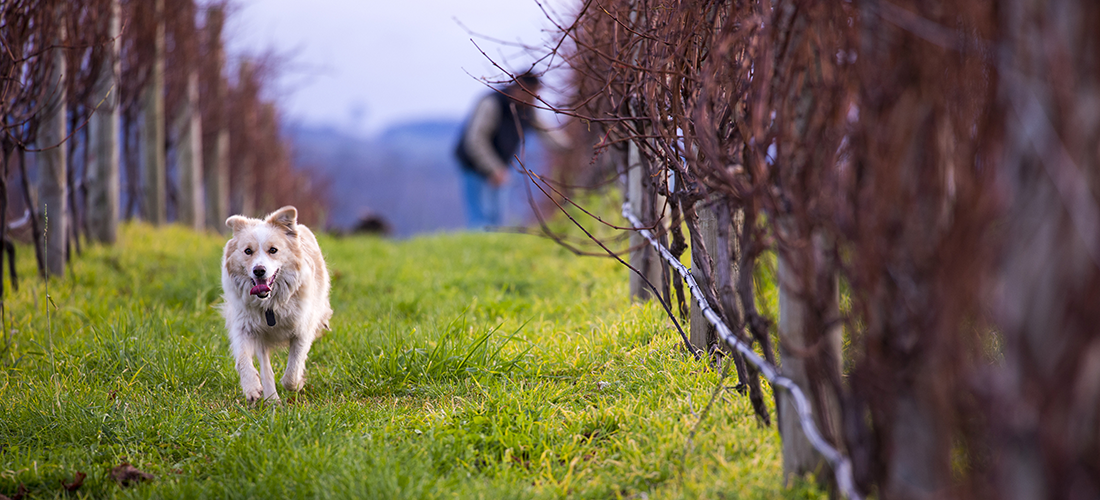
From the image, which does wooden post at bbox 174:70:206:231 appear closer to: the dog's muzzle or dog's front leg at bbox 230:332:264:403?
dog's front leg at bbox 230:332:264:403

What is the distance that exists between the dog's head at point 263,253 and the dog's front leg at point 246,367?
27 centimetres

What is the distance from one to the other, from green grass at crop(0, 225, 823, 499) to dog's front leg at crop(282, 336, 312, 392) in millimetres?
68

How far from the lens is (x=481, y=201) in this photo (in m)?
12.2

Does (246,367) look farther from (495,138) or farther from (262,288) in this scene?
(495,138)

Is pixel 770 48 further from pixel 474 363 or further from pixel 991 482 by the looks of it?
pixel 474 363

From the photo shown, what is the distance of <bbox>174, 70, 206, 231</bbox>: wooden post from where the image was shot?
1066 centimetres

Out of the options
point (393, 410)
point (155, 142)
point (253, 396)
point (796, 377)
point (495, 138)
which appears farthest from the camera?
point (495, 138)

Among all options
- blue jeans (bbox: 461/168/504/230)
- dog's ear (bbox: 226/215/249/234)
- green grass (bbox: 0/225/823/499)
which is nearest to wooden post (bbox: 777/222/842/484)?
green grass (bbox: 0/225/823/499)

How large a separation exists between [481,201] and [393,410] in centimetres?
899

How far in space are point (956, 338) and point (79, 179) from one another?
8.93 meters

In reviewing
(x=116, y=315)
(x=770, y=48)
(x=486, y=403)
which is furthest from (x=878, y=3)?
(x=116, y=315)

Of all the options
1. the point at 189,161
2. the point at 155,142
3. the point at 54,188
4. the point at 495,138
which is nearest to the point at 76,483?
the point at 54,188

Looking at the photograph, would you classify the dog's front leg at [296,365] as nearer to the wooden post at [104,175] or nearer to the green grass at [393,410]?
the green grass at [393,410]

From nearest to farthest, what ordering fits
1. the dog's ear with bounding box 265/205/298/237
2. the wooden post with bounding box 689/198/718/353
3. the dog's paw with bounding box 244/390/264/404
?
the wooden post with bounding box 689/198/718/353
the dog's paw with bounding box 244/390/264/404
the dog's ear with bounding box 265/205/298/237
